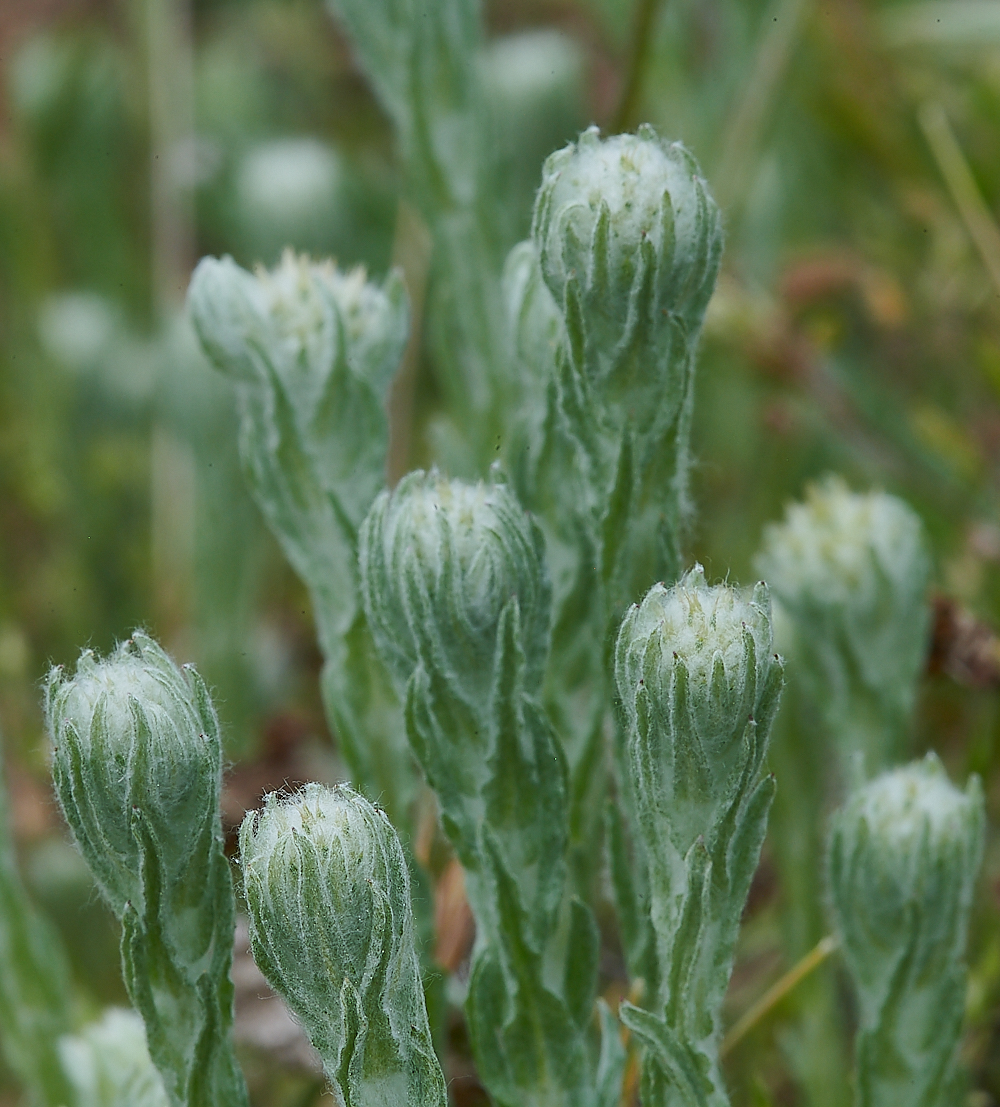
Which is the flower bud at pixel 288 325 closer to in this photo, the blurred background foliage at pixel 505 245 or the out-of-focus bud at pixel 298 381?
the out-of-focus bud at pixel 298 381

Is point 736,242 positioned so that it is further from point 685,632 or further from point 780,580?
point 685,632

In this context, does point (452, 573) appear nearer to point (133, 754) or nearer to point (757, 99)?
point (133, 754)

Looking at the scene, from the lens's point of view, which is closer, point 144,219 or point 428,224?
point 428,224

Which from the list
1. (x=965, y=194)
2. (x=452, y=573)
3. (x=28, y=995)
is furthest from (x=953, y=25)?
(x=28, y=995)

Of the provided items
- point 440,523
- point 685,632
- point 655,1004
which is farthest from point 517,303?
point 655,1004

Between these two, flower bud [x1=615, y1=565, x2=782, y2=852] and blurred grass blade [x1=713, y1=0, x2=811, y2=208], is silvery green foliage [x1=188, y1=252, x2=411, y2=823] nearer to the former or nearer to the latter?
flower bud [x1=615, y1=565, x2=782, y2=852]

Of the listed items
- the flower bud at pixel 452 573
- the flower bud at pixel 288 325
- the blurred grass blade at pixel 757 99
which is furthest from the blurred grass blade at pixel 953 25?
the flower bud at pixel 452 573
